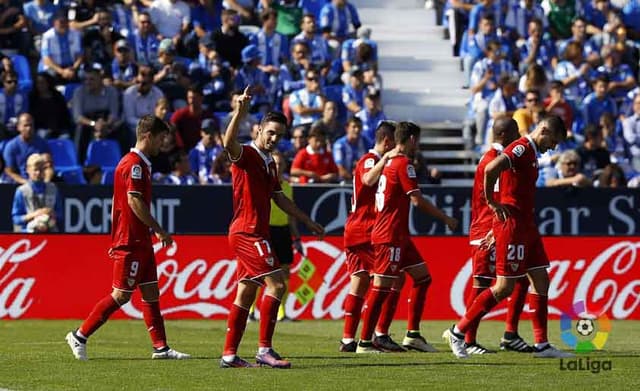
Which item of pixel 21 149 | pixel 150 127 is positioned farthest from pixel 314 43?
pixel 150 127

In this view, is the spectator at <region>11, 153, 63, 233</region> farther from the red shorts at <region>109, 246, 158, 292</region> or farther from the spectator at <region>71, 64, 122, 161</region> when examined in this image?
the red shorts at <region>109, 246, 158, 292</region>

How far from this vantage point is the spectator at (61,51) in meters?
23.8

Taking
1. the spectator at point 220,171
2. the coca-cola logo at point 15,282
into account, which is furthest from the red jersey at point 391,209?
the spectator at point 220,171

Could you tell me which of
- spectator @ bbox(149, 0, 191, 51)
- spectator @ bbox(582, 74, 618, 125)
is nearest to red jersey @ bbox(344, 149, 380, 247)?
spectator @ bbox(149, 0, 191, 51)

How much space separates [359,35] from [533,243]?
13.1 meters

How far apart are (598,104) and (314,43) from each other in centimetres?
484

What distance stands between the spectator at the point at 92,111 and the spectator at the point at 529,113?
5.90 m

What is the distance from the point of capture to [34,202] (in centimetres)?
2077

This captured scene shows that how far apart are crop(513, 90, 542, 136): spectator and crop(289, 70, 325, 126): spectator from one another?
3.03 meters

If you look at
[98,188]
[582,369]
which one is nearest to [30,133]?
[98,188]

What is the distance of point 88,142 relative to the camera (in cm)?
2308

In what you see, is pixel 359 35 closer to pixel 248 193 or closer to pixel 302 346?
pixel 302 346

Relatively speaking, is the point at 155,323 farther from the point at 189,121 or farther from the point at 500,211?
the point at 189,121

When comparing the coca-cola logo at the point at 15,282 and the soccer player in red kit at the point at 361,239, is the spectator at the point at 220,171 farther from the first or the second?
the soccer player in red kit at the point at 361,239
